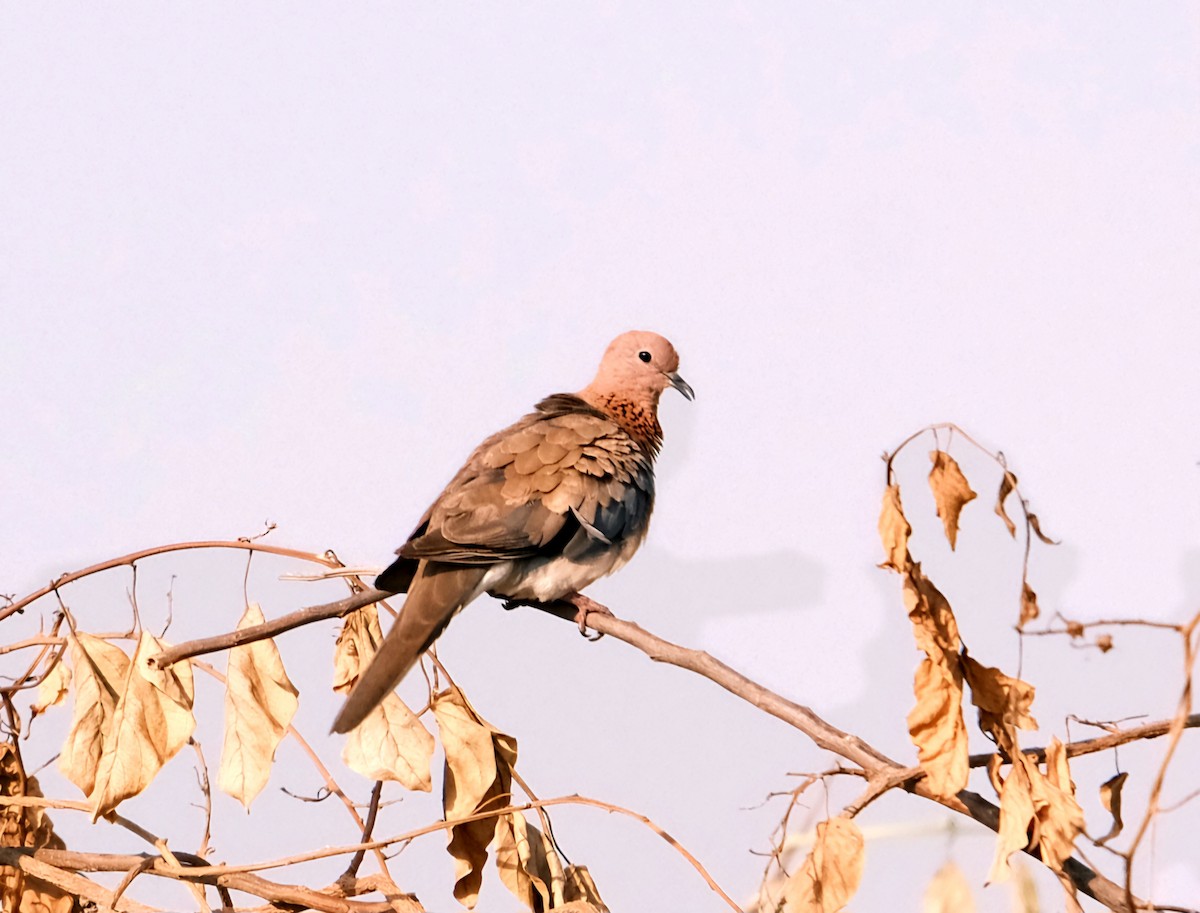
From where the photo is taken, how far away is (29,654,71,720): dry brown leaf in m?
2.76

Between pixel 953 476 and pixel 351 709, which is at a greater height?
pixel 953 476

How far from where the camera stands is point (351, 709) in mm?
2609

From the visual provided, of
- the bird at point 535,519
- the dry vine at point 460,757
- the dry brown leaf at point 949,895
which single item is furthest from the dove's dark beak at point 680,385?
the dry brown leaf at point 949,895

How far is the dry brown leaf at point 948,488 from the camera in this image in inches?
78.7

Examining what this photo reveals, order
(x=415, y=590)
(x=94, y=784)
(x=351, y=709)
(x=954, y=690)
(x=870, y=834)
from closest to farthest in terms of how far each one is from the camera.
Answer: (x=954, y=690), (x=870, y=834), (x=94, y=784), (x=351, y=709), (x=415, y=590)

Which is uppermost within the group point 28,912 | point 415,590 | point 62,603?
point 415,590

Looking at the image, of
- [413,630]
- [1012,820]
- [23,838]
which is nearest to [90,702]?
[23,838]

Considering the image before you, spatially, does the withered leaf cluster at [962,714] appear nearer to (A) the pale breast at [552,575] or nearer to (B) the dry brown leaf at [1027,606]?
(B) the dry brown leaf at [1027,606]

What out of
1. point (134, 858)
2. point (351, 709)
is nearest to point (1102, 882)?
point (351, 709)

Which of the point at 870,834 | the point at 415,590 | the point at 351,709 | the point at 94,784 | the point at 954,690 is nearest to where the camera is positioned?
the point at 954,690

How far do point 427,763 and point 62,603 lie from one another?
0.73 m

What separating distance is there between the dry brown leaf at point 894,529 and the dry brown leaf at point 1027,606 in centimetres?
21

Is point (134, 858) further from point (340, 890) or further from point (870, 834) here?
point (870, 834)

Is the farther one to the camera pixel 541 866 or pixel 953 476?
pixel 541 866
